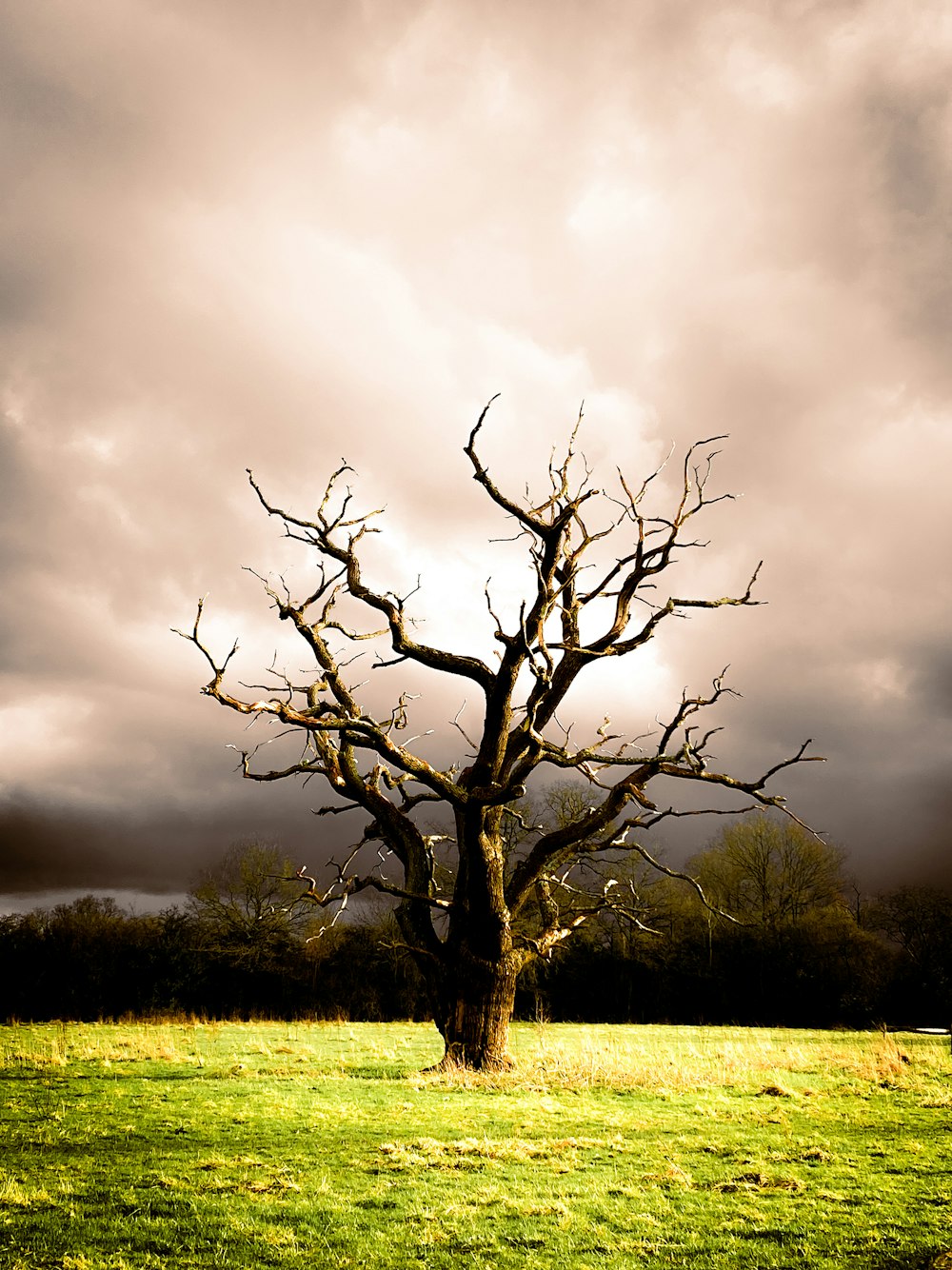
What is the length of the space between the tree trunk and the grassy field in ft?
2.89

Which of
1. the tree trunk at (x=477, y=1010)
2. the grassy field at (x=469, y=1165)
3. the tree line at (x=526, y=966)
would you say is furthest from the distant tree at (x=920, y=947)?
the tree trunk at (x=477, y=1010)

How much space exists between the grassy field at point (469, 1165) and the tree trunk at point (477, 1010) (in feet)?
2.89

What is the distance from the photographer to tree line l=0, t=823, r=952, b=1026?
33.3 metres

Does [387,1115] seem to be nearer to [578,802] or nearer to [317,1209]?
[317,1209]

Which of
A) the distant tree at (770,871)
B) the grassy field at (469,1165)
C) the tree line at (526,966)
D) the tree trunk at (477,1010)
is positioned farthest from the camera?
the distant tree at (770,871)

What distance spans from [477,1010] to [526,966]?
18.4 m

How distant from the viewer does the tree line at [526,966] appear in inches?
1313

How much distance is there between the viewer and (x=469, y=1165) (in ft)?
26.3

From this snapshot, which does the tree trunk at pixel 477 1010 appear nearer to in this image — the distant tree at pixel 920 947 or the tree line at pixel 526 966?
the tree line at pixel 526 966

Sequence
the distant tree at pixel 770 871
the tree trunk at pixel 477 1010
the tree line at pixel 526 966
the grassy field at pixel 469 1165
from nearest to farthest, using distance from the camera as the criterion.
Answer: the grassy field at pixel 469 1165 < the tree trunk at pixel 477 1010 < the tree line at pixel 526 966 < the distant tree at pixel 770 871

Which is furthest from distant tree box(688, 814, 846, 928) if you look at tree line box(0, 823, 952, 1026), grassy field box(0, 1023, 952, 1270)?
grassy field box(0, 1023, 952, 1270)

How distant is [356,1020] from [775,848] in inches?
970

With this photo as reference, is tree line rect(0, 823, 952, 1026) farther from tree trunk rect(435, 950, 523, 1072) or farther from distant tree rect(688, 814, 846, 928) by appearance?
tree trunk rect(435, 950, 523, 1072)

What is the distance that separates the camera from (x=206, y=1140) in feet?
29.4
